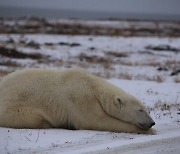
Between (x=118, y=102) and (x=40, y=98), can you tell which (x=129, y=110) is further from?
(x=40, y=98)

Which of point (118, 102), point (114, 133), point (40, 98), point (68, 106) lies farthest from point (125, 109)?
point (40, 98)

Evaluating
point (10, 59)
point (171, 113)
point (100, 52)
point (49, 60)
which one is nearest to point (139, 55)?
point (100, 52)

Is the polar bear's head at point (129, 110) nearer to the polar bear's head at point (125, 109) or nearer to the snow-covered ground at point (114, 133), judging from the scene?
the polar bear's head at point (125, 109)

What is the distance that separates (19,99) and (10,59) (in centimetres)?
1081

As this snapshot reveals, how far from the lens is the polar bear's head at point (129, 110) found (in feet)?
19.9

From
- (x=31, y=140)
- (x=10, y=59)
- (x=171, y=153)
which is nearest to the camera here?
(x=171, y=153)

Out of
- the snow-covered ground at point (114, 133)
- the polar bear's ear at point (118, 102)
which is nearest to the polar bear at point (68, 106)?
the polar bear's ear at point (118, 102)

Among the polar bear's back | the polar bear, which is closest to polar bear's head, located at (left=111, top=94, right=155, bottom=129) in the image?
the polar bear

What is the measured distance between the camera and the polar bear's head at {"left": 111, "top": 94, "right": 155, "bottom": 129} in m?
6.06

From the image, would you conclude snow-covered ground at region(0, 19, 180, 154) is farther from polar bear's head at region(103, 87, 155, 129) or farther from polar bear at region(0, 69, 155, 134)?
polar bear's head at region(103, 87, 155, 129)

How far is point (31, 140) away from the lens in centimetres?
518

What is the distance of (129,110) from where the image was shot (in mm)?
6164

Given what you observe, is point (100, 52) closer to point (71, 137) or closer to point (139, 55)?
point (139, 55)

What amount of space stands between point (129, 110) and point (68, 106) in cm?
110
